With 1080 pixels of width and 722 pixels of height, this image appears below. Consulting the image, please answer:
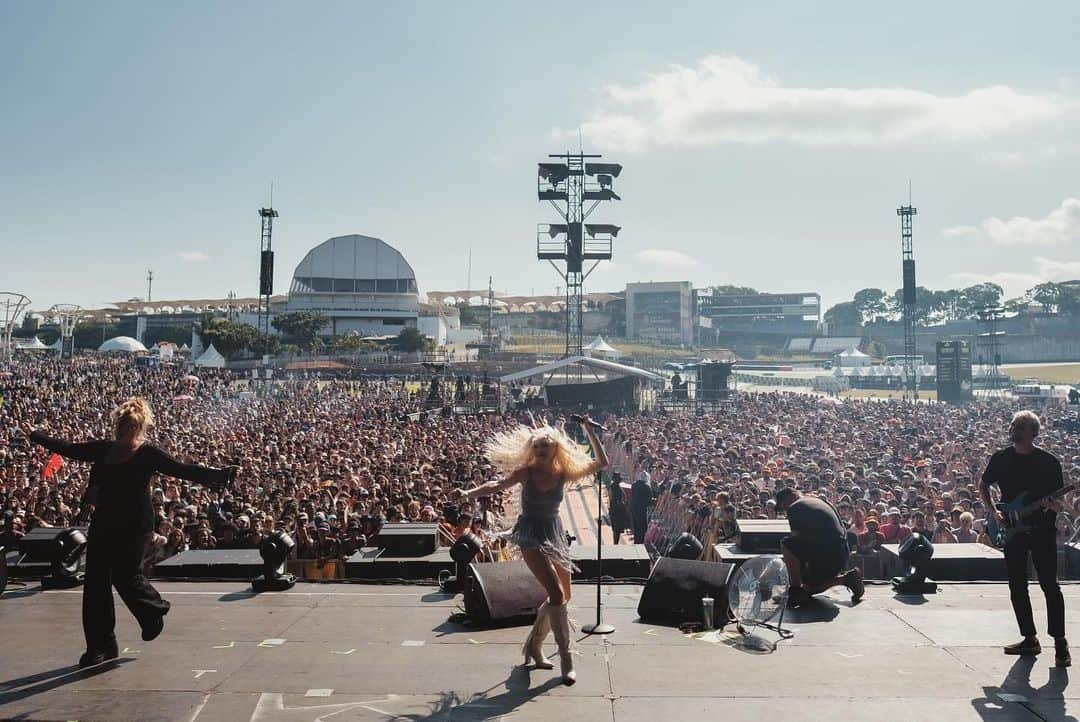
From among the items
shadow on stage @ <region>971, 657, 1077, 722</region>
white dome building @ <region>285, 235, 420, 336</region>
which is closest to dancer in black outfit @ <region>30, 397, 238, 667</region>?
shadow on stage @ <region>971, 657, 1077, 722</region>

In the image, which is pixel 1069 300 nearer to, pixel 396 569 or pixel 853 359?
pixel 853 359

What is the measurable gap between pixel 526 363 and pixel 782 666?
5724 cm

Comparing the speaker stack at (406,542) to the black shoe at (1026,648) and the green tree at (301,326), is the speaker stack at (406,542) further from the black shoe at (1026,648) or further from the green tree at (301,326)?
the green tree at (301,326)

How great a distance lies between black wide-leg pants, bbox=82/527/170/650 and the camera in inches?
190

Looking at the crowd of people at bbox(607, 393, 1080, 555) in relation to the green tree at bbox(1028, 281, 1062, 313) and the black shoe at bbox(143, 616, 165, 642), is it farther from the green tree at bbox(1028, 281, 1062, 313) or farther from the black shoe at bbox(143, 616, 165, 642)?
the green tree at bbox(1028, 281, 1062, 313)

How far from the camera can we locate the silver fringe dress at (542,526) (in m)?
4.82

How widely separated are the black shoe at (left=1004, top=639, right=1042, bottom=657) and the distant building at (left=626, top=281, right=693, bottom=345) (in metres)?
138

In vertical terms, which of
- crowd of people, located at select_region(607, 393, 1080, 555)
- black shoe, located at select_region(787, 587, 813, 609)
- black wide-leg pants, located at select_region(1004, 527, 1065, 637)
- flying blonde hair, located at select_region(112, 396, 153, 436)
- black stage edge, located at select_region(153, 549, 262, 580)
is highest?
flying blonde hair, located at select_region(112, 396, 153, 436)

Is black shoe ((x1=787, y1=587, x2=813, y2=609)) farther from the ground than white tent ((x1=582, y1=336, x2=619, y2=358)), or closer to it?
closer to it

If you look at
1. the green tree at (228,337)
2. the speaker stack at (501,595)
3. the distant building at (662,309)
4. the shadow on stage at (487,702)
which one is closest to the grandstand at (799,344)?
the distant building at (662,309)

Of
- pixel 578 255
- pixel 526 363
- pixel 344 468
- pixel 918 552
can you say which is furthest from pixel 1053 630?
pixel 526 363

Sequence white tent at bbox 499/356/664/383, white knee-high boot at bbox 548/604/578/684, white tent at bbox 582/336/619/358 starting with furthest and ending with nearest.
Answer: white tent at bbox 582/336/619/358 → white tent at bbox 499/356/664/383 → white knee-high boot at bbox 548/604/578/684

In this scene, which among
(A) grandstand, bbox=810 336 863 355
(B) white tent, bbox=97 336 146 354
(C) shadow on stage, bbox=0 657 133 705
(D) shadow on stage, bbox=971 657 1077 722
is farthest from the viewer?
(A) grandstand, bbox=810 336 863 355

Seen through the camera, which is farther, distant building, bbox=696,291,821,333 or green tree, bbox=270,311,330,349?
distant building, bbox=696,291,821,333
